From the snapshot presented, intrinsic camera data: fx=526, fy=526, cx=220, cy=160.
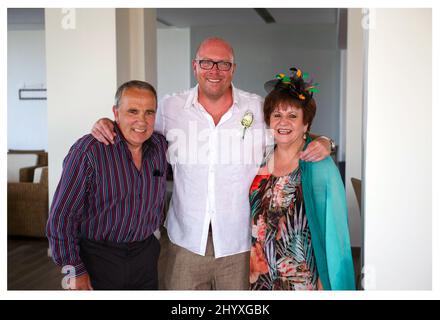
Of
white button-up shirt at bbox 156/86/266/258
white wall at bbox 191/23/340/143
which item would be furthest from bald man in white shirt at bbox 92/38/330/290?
white wall at bbox 191/23/340/143

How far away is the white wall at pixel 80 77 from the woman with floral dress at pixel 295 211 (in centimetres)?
126

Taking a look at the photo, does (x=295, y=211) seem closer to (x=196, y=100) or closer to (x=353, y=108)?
(x=196, y=100)

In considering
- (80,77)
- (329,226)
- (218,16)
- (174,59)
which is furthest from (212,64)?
(174,59)

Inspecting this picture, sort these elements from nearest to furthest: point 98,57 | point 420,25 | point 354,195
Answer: point 420,25
point 98,57
point 354,195

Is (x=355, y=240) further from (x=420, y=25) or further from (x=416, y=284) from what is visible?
(x=420, y=25)

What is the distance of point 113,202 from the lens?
1.81 metres

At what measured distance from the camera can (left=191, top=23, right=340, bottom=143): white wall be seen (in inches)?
324

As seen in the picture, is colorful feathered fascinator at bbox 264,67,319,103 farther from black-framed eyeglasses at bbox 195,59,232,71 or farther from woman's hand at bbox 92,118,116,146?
woman's hand at bbox 92,118,116,146

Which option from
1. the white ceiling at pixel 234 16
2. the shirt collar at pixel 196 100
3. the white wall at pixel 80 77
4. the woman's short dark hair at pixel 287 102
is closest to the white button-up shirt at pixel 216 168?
the shirt collar at pixel 196 100

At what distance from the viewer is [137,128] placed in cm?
182

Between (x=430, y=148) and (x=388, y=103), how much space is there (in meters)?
0.19

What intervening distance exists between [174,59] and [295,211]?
744 centimetres
